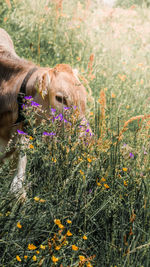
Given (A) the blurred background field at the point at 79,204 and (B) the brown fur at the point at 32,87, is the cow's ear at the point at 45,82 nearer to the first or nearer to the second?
(B) the brown fur at the point at 32,87

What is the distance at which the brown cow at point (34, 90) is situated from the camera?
2814 mm

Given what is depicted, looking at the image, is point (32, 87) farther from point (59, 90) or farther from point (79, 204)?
point (79, 204)

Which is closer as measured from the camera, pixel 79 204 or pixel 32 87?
pixel 79 204

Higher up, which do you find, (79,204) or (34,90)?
(34,90)

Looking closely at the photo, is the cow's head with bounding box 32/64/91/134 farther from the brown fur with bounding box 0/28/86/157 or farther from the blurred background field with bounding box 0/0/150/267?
the blurred background field with bounding box 0/0/150/267

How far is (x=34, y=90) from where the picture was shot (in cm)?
285

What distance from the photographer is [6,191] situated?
6.32 ft

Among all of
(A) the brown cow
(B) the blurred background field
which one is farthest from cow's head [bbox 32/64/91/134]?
(B) the blurred background field

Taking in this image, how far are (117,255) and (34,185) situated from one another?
81 centimetres

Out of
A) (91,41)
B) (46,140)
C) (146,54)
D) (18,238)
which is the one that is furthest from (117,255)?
(146,54)

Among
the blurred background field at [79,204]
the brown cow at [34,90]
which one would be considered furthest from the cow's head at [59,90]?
the blurred background field at [79,204]

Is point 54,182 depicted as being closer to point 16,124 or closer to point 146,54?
point 16,124

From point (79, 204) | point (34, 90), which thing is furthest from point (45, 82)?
point (79, 204)

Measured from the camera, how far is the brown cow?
2814 millimetres
